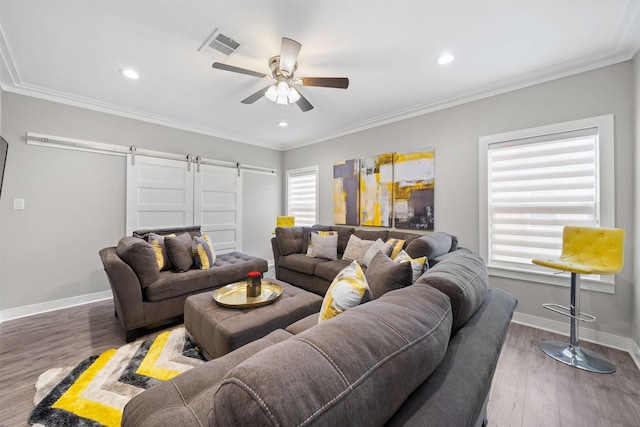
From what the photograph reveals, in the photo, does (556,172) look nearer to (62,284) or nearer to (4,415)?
(4,415)

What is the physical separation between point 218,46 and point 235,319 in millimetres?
2249

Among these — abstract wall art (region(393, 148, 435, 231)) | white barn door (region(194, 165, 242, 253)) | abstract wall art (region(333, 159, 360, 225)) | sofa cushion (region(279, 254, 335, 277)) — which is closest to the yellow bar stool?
abstract wall art (region(393, 148, 435, 231))

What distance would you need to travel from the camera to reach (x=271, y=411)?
40 centimetres

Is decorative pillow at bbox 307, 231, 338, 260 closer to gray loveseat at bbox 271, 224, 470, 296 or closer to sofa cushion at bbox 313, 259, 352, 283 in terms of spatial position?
gray loveseat at bbox 271, 224, 470, 296

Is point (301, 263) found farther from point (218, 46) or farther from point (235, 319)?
point (218, 46)

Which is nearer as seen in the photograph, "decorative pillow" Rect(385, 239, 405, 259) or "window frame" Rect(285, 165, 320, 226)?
"decorative pillow" Rect(385, 239, 405, 259)

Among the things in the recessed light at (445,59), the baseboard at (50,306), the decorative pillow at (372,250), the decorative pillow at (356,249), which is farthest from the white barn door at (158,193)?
the recessed light at (445,59)

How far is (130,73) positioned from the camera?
260cm

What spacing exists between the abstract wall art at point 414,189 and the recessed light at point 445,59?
117cm

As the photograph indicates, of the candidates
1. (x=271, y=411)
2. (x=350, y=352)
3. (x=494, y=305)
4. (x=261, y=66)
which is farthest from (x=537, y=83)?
(x=271, y=411)

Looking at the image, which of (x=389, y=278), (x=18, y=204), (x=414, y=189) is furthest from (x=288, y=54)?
(x=18, y=204)

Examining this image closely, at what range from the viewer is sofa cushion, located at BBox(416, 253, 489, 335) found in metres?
0.98

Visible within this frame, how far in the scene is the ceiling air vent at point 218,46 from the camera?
2.02 meters

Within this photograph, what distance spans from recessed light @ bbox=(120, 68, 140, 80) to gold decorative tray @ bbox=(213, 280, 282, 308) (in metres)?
2.46
